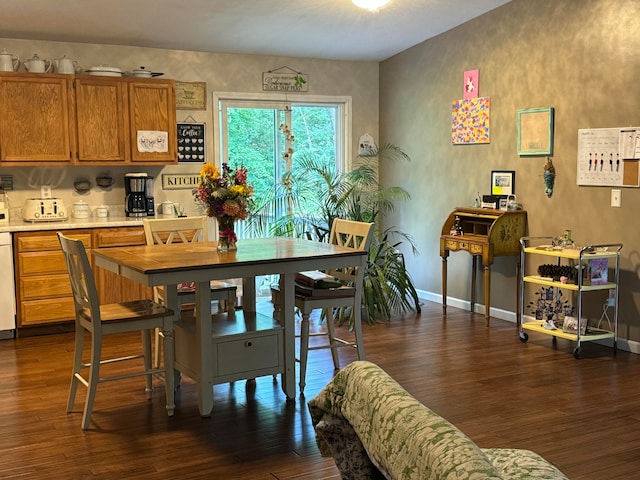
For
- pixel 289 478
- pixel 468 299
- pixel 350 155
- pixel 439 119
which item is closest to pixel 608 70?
pixel 439 119

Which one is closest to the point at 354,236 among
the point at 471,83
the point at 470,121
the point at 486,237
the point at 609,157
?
the point at 486,237

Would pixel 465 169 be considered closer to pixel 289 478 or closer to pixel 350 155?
pixel 350 155

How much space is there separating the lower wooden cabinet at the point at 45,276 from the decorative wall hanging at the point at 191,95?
4.77 ft

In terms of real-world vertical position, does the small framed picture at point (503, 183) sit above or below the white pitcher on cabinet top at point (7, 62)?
below

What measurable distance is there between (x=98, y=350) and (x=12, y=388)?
1.12 m

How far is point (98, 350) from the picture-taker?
3.65 metres

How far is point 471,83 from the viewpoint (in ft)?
21.1

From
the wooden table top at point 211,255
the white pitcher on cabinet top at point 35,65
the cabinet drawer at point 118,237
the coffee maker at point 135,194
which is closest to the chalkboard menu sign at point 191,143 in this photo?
the coffee maker at point 135,194

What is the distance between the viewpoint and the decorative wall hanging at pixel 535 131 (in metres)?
5.66

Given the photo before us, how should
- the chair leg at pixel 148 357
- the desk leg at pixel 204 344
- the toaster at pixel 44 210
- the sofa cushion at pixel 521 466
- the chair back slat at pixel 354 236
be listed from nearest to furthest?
the sofa cushion at pixel 521 466, the desk leg at pixel 204 344, the chair leg at pixel 148 357, the chair back slat at pixel 354 236, the toaster at pixel 44 210

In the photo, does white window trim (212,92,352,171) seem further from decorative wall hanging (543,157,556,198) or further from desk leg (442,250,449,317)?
decorative wall hanging (543,157,556,198)

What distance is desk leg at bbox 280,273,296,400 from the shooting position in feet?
13.3

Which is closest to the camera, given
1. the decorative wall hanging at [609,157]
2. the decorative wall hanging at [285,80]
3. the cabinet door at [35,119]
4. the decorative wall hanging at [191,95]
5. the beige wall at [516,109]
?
the decorative wall hanging at [609,157]

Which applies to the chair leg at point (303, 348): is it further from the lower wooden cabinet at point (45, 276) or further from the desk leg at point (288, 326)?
the lower wooden cabinet at point (45, 276)
